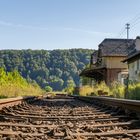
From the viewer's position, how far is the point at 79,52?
156 metres

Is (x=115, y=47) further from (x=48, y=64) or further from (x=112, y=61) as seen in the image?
(x=48, y=64)

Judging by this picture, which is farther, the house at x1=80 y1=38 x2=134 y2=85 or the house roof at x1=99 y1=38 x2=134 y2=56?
the house roof at x1=99 y1=38 x2=134 y2=56

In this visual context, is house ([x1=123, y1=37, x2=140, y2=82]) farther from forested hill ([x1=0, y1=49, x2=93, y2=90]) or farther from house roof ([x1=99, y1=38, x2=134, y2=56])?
forested hill ([x1=0, y1=49, x2=93, y2=90])

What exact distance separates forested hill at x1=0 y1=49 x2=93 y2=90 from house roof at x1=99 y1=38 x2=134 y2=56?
263ft

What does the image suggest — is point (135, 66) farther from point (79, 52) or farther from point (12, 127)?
point (79, 52)

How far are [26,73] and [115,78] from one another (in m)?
90.3

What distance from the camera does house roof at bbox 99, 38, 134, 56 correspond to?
159ft

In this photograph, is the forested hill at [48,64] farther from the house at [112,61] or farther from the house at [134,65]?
the house at [134,65]

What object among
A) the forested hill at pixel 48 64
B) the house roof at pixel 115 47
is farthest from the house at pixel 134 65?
the forested hill at pixel 48 64

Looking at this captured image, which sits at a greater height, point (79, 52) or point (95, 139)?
point (79, 52)

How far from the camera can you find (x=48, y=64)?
149625 millimetres

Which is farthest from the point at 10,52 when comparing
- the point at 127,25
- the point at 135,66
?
the point at 135,66

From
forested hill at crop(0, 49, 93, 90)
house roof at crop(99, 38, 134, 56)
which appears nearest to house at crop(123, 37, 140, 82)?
house roof at crop(99, 38, 134, 56)

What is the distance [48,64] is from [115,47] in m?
101
